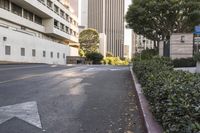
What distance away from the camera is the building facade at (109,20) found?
137 meters

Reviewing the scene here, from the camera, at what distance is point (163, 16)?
30297mm

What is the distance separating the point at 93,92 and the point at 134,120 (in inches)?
156

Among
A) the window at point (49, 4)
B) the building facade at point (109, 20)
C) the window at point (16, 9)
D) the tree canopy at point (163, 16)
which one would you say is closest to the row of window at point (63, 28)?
the window at point (49, 4)

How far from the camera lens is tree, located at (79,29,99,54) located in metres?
83.9

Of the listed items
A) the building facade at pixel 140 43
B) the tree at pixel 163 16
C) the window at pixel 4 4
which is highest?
the window at pixel 4 4

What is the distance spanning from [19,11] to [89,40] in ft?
144

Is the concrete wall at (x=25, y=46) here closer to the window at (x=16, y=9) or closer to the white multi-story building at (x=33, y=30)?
the white multi-story building at (x=33, y=30)

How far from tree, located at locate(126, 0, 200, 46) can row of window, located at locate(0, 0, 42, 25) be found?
601 inches

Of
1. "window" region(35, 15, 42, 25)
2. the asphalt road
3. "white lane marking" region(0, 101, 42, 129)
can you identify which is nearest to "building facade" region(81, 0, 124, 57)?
"window" region(35, 15, 42, 25)

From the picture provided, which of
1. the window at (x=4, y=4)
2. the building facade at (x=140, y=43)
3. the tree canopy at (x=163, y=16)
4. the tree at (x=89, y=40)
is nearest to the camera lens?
the tree canopy at (x=163, y=16)

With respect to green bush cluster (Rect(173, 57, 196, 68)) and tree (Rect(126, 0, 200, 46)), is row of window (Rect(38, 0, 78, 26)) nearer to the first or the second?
tree (Rect(126, 0, 200, 46))

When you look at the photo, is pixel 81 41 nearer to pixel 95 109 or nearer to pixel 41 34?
pixel 41 34

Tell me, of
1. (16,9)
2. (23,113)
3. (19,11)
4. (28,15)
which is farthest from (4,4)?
(23,113)

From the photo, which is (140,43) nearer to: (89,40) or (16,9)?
(16,9)
